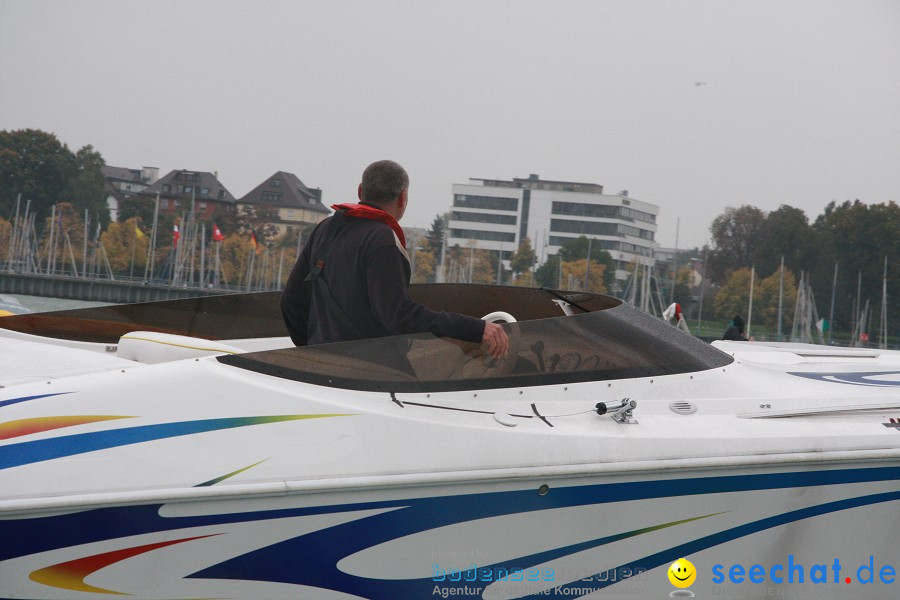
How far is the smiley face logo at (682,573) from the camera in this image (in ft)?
8.32

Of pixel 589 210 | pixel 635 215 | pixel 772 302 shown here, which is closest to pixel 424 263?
pixel 589 210

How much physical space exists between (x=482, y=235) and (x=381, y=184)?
2986 inches

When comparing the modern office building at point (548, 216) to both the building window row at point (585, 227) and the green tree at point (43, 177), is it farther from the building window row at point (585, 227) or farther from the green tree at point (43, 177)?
the green tree at point (43, 177)

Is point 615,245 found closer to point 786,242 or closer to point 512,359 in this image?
point 786,242

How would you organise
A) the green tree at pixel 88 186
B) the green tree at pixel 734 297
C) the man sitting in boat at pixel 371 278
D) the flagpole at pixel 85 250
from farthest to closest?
1. the green tree at pixel 88 186
2. the green tree at pixel 734 297
3. the flagpole at pixel 85 250
4. the man sitting in boat at pixel 371 278

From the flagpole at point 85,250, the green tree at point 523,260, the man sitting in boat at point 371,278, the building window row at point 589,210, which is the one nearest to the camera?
the man sitting in boat at point 371,278

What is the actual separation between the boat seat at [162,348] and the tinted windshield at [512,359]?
51 centimetres

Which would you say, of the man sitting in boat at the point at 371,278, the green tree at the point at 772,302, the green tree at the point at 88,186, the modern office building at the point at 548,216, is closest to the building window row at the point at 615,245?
the modern office building at the point at 548,216

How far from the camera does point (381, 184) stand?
2.90 meters

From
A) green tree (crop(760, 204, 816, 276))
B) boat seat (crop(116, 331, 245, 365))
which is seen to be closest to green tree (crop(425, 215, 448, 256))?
green tree (crop(760, 204, 816, 276))

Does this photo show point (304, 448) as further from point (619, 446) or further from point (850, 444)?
point (850, 444)

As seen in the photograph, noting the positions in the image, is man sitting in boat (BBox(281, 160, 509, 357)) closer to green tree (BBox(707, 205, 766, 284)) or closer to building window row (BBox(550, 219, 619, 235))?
green tree (BBox(707, 205, 766, 284))

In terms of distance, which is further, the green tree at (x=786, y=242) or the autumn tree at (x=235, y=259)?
the green tree at (x=786, y=242)

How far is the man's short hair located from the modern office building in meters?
64.0
